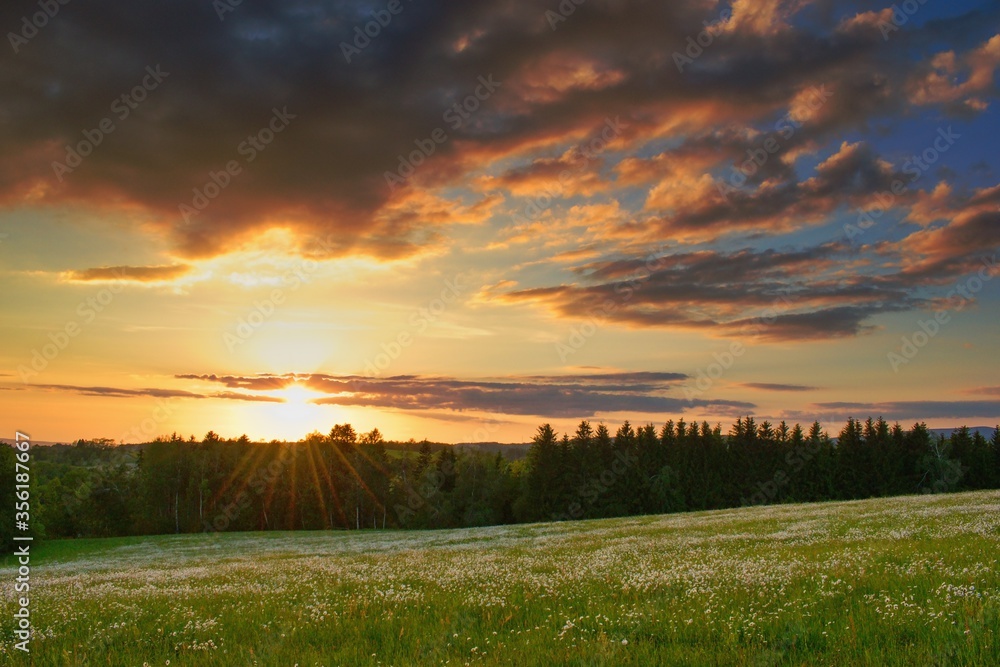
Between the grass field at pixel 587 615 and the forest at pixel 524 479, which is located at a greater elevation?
the grass field at pixel 587 615

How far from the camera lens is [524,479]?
11019 cm

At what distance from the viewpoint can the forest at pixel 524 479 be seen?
10519cm

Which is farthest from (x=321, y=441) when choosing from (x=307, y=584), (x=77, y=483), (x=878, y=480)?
(x=307, y=584)

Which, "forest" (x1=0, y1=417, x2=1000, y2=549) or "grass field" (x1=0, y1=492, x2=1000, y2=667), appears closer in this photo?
"grass field" (x1=0, y1=492, x2=1000, y2=667)

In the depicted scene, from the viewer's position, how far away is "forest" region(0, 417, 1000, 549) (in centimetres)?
10519

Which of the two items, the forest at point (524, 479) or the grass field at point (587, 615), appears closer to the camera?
the grass field at point (587, 615)

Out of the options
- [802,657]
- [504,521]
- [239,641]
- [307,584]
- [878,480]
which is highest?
[802,657]

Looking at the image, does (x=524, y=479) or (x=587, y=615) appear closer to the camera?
(x=587, y=615)

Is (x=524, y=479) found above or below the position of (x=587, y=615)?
below

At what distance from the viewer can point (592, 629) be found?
8.15 metres

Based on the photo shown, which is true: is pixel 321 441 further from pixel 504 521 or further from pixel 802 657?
pixel 802 657

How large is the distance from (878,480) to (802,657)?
119999 millimetres

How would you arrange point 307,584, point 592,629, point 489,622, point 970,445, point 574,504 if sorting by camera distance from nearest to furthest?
1. point 592,629
2. point 489,622
3. point 307,584
4. point 574,504
5. point 970,445

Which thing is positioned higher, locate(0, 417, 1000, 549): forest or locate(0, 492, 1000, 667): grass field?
locate(0, 492, 1000, 667): grass field
